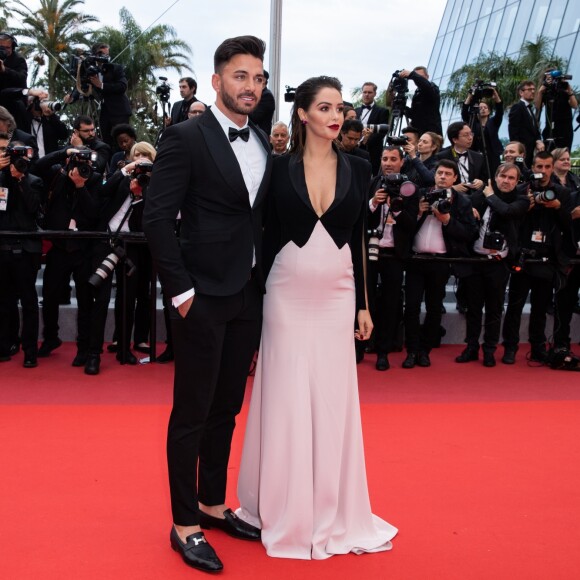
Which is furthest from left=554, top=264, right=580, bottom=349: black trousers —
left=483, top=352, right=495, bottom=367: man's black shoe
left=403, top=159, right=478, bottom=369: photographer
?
left=403, top=159, right=478, bottom=369: photographer

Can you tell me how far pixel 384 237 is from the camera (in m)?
6.58

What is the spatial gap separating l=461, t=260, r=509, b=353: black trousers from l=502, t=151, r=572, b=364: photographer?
0.16 m

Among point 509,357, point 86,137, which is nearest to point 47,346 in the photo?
point 86,137

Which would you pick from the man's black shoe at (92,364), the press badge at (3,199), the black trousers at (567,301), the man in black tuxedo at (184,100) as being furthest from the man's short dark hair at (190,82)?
the black trousers at (567,301)

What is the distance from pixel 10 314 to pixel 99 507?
3.43 meters

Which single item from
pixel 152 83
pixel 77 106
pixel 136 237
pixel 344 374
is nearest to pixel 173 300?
pixel 344 374

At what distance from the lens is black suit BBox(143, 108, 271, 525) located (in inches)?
106

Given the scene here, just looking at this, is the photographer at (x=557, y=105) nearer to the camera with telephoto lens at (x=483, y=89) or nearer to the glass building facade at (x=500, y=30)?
the camera with telephoto lens at (x=483, y=89)

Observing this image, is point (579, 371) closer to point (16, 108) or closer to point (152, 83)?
point (16, 108)

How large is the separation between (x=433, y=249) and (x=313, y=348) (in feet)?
12.5

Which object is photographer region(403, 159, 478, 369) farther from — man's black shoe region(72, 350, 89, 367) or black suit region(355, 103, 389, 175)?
man's black shoe region(72, 350, 89, 367)

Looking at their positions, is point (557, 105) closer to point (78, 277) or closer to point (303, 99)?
point (78, 277)

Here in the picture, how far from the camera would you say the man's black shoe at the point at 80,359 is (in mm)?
6156

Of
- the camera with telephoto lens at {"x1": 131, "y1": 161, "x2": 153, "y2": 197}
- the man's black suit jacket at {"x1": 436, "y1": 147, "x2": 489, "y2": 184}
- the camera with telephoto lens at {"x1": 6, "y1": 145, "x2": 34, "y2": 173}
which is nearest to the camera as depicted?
the camera with telephoto lens at {"x1": 6, "y1": 145, "x2": 34, "y2": 173}
